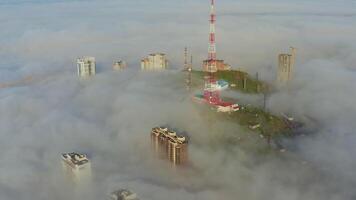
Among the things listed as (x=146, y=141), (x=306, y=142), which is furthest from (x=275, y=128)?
(x=146, y=141)

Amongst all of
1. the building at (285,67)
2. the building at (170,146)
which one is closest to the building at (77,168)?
the building at (170,146)

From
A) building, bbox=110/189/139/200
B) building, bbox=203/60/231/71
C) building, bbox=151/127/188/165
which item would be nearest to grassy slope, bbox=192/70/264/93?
building, bbox=203/60/231/71

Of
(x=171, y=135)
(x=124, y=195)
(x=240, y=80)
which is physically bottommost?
(x=124, y=195)

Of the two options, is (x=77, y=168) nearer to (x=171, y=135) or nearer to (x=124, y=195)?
(x=124, y=195)

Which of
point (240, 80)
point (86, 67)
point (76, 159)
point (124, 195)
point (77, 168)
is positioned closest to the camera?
point (124, 195)

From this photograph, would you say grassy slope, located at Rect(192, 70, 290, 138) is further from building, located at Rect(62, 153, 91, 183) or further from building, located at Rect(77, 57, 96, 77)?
building, located at Rect(77, 57, 96, 77)

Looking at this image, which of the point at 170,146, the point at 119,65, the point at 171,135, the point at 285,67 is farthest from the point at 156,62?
the point at 170,146

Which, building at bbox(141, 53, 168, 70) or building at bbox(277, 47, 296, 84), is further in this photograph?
building at bbox(141, 53, 168, 70)
